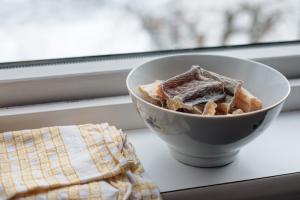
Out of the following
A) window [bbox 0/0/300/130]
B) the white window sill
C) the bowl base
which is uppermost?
window [bbox 0/0/300/130]

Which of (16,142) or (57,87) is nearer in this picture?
(16,142)

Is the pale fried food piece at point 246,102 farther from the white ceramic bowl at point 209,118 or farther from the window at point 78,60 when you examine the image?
the window at point 78,60

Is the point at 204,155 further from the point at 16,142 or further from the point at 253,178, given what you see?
the point at 16,142

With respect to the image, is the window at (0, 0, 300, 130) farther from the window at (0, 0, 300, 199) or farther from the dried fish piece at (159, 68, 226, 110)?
the dried fish piece at (159, 68, 226, 110)

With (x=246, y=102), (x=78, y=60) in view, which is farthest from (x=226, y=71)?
(x=78, y=60)

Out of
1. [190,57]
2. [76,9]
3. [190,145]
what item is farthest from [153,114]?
[76,9]

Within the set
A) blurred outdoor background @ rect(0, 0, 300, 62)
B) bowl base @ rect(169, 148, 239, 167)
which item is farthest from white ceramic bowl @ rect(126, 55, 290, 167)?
blurred outdoor background @ rect(0, 0, 300, 62)
